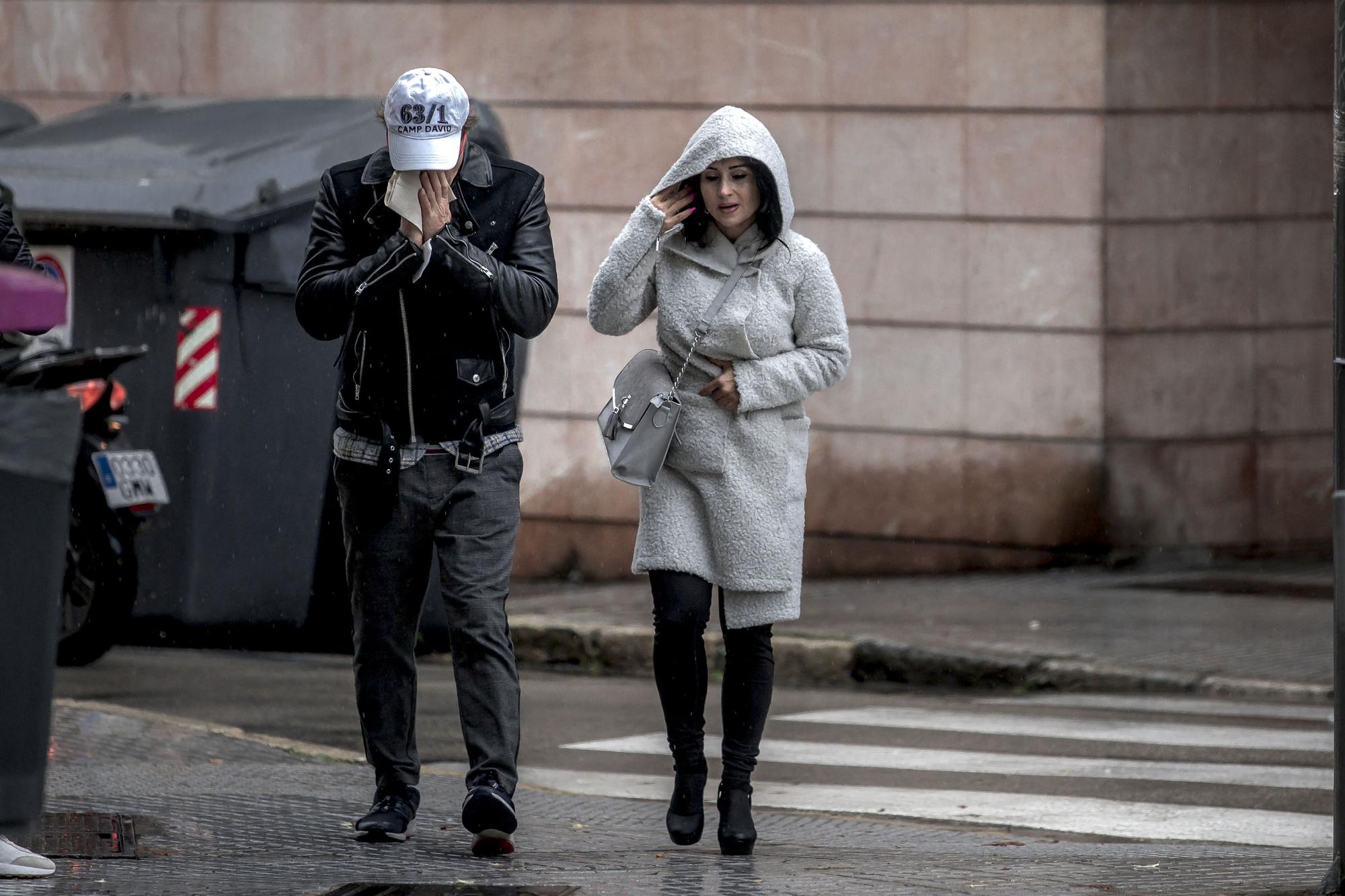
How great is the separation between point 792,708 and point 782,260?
3620 millimetres

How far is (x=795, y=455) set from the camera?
5266 millimetres

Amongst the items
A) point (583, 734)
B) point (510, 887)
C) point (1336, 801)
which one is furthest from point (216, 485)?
point (1336, 801)

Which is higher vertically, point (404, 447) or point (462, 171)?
point (462, 171)

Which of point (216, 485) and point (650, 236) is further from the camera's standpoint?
point (216, 485)

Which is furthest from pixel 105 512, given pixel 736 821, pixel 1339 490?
pixel 1339 490

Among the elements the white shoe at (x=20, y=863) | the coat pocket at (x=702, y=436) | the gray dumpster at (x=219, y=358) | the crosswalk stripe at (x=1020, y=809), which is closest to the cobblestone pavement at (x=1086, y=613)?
the gray dumpster at (x=219, y=358)

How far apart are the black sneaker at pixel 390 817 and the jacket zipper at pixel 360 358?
938mm

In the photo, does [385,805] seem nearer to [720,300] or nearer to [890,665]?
[720,300]

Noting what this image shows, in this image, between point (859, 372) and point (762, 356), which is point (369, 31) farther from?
point (762, 356)

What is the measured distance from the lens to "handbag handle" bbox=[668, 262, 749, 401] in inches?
203

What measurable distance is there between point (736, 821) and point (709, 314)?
1198 millimetres

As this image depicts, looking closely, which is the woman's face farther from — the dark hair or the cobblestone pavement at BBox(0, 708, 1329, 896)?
the cobblestone pavement at BBox(0, 708, 1329, 896)

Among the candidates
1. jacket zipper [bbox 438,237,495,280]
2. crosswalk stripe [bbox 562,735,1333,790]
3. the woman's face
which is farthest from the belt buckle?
crosswalk stripe [bbox 562,735,1333,790]

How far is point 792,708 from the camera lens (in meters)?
8.53
